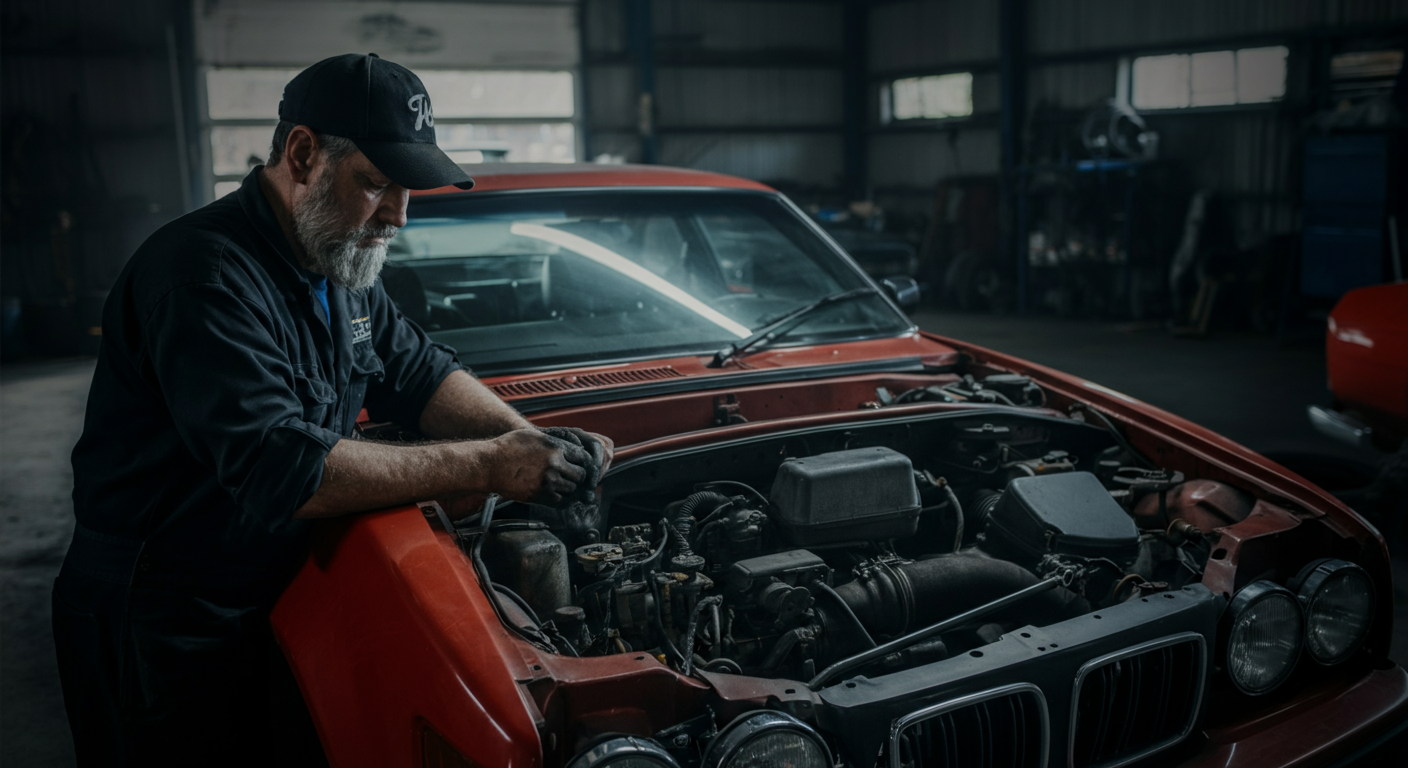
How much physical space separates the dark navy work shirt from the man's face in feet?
0.19

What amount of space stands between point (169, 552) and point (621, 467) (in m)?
0.77

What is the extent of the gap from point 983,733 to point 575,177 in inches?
74.7

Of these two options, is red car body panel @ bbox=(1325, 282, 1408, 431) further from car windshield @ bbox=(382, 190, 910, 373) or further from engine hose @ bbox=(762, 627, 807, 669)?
engine hose @ bbox=(762, 627, 807, 669)

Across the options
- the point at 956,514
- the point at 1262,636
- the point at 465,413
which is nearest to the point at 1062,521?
the point at 956,514

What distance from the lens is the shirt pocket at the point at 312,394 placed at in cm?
164

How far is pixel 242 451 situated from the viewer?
4.71 feet

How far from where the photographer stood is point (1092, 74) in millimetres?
12117

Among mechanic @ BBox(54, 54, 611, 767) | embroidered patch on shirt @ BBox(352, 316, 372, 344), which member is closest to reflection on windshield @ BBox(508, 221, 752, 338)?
embroidered patch on shirt @ BBox(352, 316, 372, 344)

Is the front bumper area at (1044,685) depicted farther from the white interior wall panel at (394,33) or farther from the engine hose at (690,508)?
the white interior wall panel at (394,33)

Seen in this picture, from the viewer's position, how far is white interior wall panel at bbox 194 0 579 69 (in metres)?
12.2

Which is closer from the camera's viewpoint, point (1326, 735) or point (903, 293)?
point (1326, 735)

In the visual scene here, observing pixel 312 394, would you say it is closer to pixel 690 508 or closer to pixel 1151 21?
pixel 690 508

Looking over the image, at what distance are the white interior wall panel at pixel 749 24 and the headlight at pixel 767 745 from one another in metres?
13.8

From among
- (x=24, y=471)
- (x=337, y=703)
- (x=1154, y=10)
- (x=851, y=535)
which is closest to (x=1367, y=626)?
(x=851, y=535)
